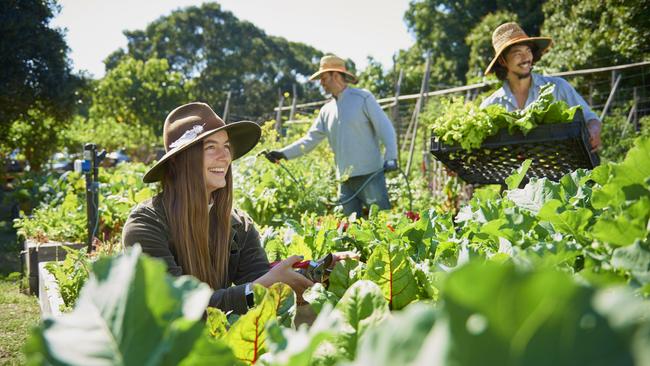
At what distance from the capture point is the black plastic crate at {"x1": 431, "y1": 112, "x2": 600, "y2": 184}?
2.52 meters

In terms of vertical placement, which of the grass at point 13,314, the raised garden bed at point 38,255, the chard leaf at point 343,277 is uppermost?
the chard leaf at point 343,277

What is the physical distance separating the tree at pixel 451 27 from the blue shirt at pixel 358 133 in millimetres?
23175

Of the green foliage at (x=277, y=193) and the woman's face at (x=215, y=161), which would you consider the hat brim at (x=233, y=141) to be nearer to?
the woman's face at (x=215, y=161)

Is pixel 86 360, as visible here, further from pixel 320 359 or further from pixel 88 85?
pixel 88 85

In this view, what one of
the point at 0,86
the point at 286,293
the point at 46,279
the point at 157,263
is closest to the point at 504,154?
the point at 286,293

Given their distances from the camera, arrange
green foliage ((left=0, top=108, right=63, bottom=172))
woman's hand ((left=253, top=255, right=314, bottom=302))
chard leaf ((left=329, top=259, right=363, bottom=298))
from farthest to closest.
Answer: green foliage ((left=0, top=108, right=63, bottom=172)), woman's hand ((left=253, top=255, right=314, bottom=302)), chard leaf ((left=329, top=259, right=363, bottom=298))

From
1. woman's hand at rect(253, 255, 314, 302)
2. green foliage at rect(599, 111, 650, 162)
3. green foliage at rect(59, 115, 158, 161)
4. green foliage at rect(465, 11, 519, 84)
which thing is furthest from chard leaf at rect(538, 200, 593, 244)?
green foliage at rect(465, 11, 519, 84)

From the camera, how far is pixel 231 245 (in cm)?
257

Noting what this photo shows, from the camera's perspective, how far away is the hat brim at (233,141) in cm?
238

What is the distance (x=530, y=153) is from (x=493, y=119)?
0.74 ft

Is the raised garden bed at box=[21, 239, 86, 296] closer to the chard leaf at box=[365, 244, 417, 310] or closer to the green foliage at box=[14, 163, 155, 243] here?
the green foliage at box=[14, 163, 155, 243]

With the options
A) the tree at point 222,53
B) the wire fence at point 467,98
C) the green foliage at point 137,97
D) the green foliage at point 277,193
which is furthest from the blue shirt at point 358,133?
the tree at point 222,53

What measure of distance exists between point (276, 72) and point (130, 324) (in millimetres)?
45286

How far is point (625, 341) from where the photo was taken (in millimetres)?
344
